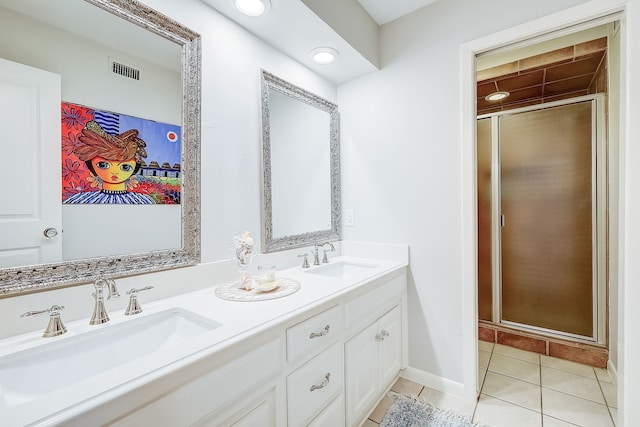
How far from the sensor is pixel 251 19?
1479mm

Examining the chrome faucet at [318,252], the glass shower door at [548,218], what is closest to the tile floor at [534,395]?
the glass shower door at [548,218]

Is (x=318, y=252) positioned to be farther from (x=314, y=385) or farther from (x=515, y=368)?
(x=515, y=368)

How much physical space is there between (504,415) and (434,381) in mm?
380

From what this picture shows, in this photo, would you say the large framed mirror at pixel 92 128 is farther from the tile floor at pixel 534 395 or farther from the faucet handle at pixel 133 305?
the tile floor at pixel 534 395

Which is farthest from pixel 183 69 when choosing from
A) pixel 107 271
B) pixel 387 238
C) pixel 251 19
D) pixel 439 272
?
pixel 439 272

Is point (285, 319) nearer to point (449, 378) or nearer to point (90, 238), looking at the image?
point (90, 238)

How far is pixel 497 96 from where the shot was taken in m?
2.69

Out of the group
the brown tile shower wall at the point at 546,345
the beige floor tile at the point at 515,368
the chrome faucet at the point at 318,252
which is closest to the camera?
the chrome faucet at the point at 318,252

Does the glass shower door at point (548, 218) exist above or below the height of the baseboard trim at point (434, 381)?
above

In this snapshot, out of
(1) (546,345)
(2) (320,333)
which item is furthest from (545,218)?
(2) (320,333)

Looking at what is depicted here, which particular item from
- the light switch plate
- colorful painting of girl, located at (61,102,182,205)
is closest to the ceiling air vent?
colorful painting of girl, located at (61,102,182,205)

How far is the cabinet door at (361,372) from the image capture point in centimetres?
137

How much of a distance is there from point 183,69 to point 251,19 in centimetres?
47

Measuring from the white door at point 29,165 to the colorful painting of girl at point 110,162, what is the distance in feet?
0.22
